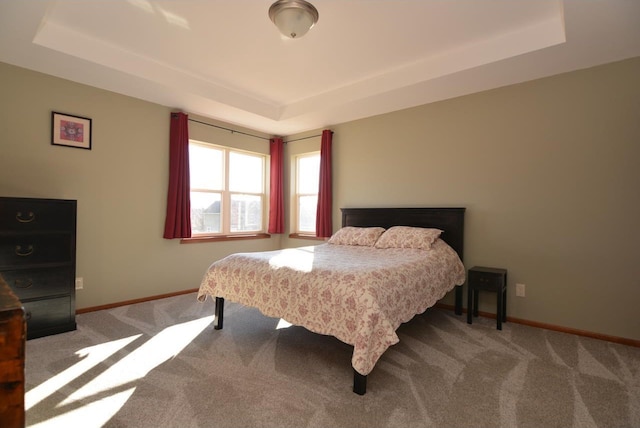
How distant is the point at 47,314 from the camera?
8.56 ft

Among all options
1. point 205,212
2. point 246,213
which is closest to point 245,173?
point 246,213

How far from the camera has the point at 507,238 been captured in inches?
124

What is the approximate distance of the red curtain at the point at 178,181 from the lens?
3838 mm

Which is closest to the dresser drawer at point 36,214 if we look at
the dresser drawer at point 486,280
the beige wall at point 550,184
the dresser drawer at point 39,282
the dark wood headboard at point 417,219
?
the dresser drawer at point 39,282

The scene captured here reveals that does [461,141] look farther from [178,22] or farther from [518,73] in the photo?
[178,22]

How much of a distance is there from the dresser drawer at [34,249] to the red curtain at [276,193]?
2718mm

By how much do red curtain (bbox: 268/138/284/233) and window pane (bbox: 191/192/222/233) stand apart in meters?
0.85

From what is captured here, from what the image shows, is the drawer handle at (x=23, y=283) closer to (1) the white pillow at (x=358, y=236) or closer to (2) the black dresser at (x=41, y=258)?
(2) the black dresser at (x=41, y=258)

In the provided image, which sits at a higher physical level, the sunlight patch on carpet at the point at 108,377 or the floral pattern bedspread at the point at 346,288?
the floral pattern bedspread at the point at 346,288

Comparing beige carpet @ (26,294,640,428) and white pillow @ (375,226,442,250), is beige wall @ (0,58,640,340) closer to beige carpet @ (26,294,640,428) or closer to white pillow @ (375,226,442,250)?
white pillow @ (375,226,442,250)

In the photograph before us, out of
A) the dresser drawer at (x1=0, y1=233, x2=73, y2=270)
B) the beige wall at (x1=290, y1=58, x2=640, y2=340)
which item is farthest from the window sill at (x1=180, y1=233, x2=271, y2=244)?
the beige wall at (x1=290, y1=58, x2=640, y2=340)

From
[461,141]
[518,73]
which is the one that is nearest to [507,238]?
[461,141]

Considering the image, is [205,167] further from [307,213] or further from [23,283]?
[23,283]

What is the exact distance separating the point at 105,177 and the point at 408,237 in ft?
11.0
